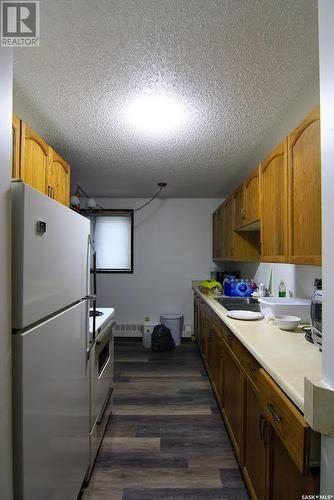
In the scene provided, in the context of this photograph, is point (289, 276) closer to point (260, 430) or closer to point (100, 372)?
point (260, 430)

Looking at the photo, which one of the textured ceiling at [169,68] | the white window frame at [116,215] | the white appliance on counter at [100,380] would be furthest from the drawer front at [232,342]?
the white window frame at [116,215]

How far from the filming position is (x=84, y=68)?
1.31 meters

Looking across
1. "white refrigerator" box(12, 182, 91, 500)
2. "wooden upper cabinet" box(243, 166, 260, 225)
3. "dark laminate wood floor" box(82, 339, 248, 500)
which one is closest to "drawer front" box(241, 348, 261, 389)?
"dark laminate wood floor" box(82, 339, 248, 500)

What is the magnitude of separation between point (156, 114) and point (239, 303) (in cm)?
202

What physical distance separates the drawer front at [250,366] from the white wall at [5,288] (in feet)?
3.39

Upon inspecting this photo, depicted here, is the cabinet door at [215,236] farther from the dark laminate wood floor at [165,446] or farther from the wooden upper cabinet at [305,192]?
the wooden upper cabinet at [305,192]

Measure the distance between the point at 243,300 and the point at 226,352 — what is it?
101cm

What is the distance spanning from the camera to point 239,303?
274 centimetres

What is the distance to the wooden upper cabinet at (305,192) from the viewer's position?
4.19 feet

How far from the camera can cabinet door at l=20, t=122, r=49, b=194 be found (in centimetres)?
161

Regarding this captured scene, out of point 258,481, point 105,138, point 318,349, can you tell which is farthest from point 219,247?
point 258,481

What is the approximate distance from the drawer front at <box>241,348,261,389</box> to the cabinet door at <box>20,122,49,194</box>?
1.74 meters

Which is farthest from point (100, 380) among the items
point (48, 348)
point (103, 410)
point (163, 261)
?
point (163, 261)

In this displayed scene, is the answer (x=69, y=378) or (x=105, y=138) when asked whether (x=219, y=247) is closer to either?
(x=105, y=138)
